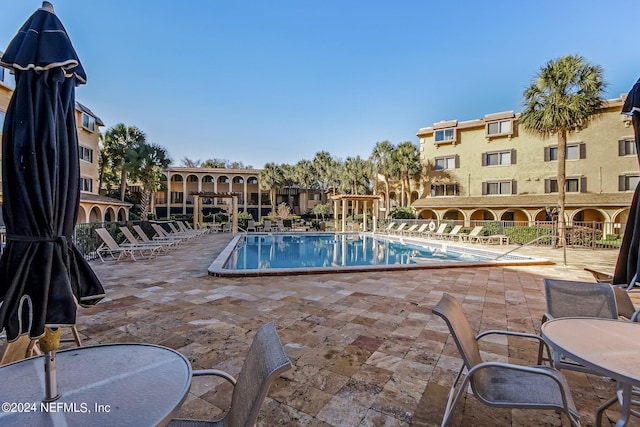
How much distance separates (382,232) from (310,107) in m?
12.0

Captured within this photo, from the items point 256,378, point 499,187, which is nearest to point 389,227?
point 499,187

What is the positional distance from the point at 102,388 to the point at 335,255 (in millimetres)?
12946

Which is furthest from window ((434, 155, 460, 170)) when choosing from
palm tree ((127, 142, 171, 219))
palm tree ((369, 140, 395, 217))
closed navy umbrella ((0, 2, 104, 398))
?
closed navy umbrella ((0, 2, 104, 398))

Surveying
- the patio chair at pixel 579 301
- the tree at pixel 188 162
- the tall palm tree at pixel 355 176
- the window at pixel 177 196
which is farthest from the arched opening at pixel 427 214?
the tree at pixel 188 162

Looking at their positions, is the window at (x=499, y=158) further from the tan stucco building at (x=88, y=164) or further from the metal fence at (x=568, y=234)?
the tan stucco building at (x=88, y=164)

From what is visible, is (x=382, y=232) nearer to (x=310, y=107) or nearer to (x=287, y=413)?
(x=310, y=107)

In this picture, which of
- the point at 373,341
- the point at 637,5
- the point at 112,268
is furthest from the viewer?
the point at 637,5

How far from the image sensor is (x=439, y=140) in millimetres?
26109

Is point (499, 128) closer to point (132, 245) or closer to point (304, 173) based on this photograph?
point (304, 173)

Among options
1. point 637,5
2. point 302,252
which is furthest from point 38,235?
point 637,5

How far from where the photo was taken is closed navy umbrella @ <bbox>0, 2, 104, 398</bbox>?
1.67 meters

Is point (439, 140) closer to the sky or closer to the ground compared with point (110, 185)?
closer to the sky

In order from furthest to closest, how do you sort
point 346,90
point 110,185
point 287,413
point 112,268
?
point 110,185, point 346,90, point 112,268, point 287,413

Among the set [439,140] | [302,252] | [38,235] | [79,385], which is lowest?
[302,252]
